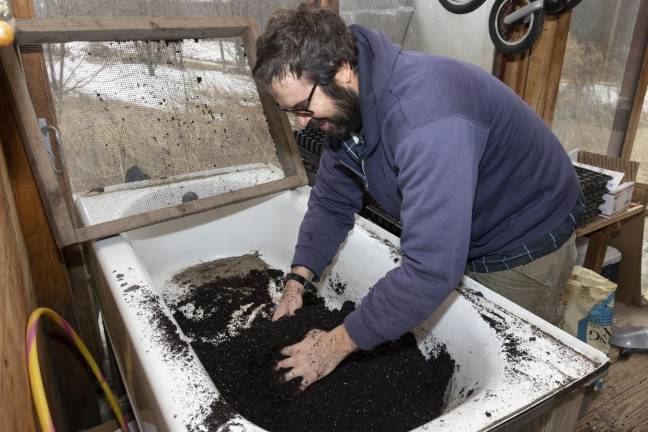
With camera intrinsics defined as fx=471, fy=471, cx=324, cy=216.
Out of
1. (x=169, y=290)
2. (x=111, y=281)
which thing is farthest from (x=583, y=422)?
(x=111, y=281)

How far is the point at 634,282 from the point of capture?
2516 millimetres

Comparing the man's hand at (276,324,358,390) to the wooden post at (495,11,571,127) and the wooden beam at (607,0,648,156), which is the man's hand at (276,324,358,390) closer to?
the wooden post at (495,11,571,127)

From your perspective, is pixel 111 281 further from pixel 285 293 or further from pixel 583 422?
pixel 583 422

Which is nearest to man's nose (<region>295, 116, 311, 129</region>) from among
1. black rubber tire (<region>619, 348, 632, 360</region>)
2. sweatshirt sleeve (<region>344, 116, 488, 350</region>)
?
sweatshirt sleeve (<region>344, 116, 488, 350</region>)

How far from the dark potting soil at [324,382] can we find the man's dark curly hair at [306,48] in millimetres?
690

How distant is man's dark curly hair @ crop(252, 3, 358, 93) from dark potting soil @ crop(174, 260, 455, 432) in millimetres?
690

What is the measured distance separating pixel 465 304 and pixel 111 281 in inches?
35.7

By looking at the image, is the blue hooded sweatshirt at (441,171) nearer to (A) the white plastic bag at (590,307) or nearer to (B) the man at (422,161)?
(B) the man at (422,161)

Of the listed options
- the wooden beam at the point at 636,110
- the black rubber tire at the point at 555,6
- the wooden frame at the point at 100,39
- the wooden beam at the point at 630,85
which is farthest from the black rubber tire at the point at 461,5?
the wooden beam at the point at 636,110

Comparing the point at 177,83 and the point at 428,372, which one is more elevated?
the point at 177,83

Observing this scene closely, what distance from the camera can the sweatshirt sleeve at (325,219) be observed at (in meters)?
1.40

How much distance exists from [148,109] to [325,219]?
2.20ft

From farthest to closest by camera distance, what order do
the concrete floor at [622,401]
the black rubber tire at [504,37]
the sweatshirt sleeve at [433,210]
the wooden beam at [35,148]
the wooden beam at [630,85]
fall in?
the wooden beam at [630,85] < the black rubber tire at [504,37] < the concrete floor at [622,401] < the wooden beam at [35,148] < the sweatshirt sleeve at [433,210]

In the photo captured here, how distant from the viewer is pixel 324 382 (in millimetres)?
1156
